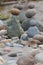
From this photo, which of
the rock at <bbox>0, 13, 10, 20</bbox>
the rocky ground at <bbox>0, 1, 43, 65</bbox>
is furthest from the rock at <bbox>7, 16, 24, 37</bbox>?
the rock at <bbox>0, 13, 10, 20</bbox>

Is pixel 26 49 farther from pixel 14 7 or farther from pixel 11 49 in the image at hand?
pixel 14 7

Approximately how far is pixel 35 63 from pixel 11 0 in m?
5.92

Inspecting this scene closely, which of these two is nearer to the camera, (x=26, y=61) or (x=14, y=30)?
(x=26, y=61)

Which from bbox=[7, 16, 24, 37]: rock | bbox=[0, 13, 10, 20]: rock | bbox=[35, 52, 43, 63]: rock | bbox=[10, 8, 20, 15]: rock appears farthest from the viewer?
bbox=[10, 8, 20, 15]: rock

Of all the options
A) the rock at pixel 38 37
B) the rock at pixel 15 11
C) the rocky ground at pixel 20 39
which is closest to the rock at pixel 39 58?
the rocky ground at pixel 20 39

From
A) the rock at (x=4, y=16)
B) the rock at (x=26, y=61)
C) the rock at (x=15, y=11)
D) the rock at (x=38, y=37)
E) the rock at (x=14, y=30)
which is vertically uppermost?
the rock at (x=26, y=61)

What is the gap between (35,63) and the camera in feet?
9.80

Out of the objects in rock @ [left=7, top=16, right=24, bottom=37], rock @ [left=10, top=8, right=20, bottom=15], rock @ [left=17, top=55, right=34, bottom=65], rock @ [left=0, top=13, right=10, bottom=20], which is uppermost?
rock @ [left=17, top=55, right=34, bottom=65]

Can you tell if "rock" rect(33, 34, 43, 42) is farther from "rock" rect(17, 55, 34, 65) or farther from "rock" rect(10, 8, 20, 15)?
"rock" rect(10, 8, 20, 15)

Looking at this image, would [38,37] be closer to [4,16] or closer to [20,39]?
[20,39]

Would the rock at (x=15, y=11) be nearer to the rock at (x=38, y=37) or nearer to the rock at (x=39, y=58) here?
the rock at (x=38, y=37)

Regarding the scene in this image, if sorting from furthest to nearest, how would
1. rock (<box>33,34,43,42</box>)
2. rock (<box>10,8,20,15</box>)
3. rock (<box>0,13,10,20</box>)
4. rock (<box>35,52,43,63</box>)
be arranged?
rock (<box>10,8,20,15</box>) < rock (<box>0,13,10,20</box>) < rock (<box>33,34,43,42</box>) < rock (<box>35,52,43,63</box>)

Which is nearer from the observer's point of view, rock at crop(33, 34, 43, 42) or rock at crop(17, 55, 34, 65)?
rock at crop(17, 55, 34, 65)

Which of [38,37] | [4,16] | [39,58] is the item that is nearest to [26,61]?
[39,58]
